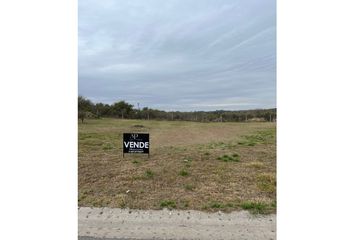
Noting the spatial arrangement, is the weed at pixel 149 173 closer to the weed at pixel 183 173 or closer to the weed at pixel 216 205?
the weed at pixel 183 173

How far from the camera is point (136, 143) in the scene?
5.94 meters

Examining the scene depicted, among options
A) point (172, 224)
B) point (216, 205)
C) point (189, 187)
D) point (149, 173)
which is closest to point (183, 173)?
point (149, 173)

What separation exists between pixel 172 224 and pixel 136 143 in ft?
11.0

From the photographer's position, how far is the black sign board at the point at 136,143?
586 centimetres

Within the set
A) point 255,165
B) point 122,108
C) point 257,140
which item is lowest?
point 255,165

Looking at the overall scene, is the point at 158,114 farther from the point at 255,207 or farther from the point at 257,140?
the point at 255,207

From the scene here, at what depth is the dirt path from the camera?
98.5 inches

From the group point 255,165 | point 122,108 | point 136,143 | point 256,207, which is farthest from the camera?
A: point 122,108

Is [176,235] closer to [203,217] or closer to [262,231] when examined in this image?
[203,217]

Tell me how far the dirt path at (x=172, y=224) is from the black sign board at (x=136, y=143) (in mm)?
2719

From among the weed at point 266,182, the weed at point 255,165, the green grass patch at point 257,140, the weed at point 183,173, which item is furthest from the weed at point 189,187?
the green grass patch at point 257,140
